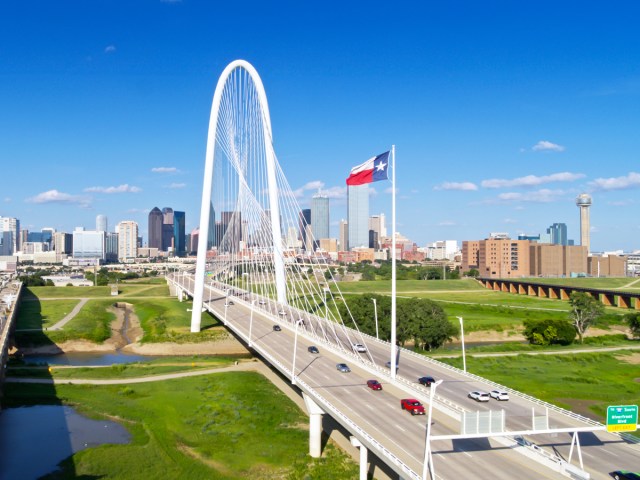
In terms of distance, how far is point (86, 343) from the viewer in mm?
72875

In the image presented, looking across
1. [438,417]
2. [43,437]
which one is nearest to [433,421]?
[438,417]

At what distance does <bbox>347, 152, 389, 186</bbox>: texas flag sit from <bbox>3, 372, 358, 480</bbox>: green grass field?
47.8 feet

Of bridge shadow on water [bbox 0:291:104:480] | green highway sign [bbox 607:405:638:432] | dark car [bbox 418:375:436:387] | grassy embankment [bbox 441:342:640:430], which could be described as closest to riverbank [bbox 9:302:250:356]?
bridge shadow on water [bbox 0:291:104:480]

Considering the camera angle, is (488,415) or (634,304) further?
(634,304)

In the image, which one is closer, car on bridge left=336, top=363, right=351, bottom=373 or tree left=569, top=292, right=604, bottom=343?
car on bridge left=336, top=363, right=351, bottom=373

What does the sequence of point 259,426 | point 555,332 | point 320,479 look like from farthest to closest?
point 555,332 < point 259,426 < point 320,479

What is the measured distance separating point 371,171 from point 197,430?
1942 centimetres

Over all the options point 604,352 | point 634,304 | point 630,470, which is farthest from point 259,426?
point 634,304

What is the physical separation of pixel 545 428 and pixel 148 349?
5421cm

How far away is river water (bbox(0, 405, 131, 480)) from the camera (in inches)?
1242

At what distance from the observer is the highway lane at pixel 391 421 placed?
22000mm

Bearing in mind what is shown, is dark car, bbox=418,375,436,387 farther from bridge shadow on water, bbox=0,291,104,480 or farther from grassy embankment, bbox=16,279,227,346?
grassy embankment, bbox=16,279,227,346

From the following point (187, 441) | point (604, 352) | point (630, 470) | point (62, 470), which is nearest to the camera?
point (630, 470)

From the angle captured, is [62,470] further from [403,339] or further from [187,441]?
[403,339]
